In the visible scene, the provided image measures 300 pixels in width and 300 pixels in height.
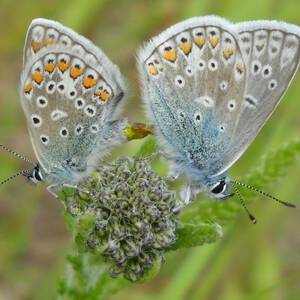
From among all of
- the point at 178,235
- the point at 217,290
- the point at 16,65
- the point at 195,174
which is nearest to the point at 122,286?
the point at 178,235

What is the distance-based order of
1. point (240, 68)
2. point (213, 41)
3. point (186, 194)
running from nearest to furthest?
point (186, 194) → point (240, 68) → point (213, 41)

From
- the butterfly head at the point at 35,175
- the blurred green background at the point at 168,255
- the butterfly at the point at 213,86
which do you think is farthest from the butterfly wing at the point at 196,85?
the blurred green background at the point at 168,255

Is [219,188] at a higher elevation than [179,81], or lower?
lower

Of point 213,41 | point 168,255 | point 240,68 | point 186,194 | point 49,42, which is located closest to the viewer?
point 49,42

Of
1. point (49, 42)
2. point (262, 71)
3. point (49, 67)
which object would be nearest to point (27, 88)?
point (49, 67)

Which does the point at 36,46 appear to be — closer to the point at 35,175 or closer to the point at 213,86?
the point at 35,175
